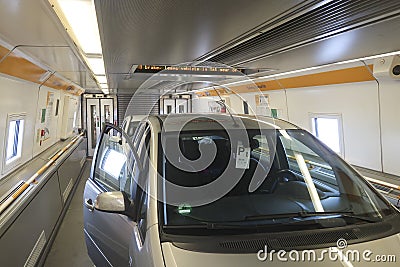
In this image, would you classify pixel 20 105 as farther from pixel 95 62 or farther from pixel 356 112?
pixel 356 112

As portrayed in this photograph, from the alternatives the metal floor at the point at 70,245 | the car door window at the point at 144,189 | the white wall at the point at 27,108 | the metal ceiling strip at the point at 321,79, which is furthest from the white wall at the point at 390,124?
the white wall at the point at 27,108

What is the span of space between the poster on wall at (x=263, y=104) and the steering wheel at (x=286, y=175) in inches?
165

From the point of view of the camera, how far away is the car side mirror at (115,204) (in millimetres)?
1906

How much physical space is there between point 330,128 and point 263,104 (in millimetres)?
2150

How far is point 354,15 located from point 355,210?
47.1 inches

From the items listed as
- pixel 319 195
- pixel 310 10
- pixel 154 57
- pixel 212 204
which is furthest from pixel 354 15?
pixel 154 57

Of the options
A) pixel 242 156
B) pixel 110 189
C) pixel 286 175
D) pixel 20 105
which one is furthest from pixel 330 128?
pixel 20 105

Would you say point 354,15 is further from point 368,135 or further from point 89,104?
point 89,104

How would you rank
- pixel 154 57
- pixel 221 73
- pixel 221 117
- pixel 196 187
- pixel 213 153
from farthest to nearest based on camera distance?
pixel 221 73 → pixel 154 57 → pixel 221 117 → pixel 213 153 → pixel 196 187

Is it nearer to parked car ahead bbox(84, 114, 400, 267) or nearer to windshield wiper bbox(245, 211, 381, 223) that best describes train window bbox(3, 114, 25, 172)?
parked car ahead bbox(84, 114, 400, 267)

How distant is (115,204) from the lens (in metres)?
1.92

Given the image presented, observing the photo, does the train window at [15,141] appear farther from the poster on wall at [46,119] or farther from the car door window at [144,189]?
the car door window at [144,189]

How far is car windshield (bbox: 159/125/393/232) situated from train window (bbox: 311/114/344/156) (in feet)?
7.75

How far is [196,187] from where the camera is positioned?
205cm
